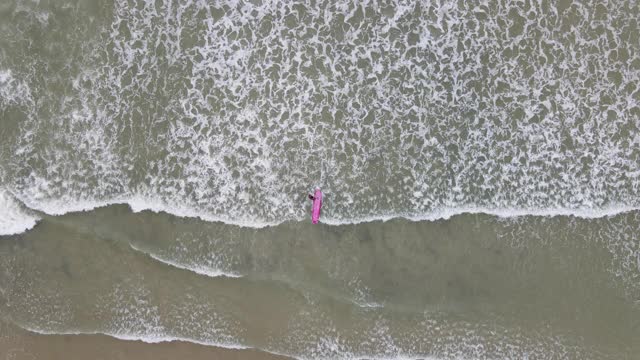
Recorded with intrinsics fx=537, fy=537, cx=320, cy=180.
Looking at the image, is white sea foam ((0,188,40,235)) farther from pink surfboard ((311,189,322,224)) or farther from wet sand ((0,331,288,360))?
pink surfboard ((311,189,322,224))

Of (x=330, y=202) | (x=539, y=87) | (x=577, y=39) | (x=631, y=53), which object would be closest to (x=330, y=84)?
(x=330, y=202)

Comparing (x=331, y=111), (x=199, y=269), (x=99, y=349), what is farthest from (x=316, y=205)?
(x=99, y=349)

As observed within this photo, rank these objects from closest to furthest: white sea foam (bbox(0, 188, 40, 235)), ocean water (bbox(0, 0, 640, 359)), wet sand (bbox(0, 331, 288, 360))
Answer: ocean water (bbox(0, 0, 640, 359)) → wet sand (bbox(0, 331, 288, 360)) → white sea foam (bbox(0, 188, 40, 235))

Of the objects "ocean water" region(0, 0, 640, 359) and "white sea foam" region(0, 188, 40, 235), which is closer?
"ocean water" region(0, 0, 640, 359)

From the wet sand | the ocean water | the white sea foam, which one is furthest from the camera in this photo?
the white sea foam

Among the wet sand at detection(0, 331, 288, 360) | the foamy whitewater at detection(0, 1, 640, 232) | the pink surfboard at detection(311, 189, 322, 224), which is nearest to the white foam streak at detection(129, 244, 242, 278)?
the foamy whitewater at detection(0, 1, 640, 232)

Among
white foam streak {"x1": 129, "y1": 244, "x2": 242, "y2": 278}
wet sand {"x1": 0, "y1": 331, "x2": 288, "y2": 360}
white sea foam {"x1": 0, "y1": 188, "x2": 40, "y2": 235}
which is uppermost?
white sea foam {"x1": 0, "y1": 188, "x2": 40, "y2": 235}

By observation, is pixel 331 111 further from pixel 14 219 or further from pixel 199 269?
pixel 14 219

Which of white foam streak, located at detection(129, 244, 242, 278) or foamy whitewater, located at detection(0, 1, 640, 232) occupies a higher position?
foamy whitewater, located at detection(0, 1, 640, 232)
